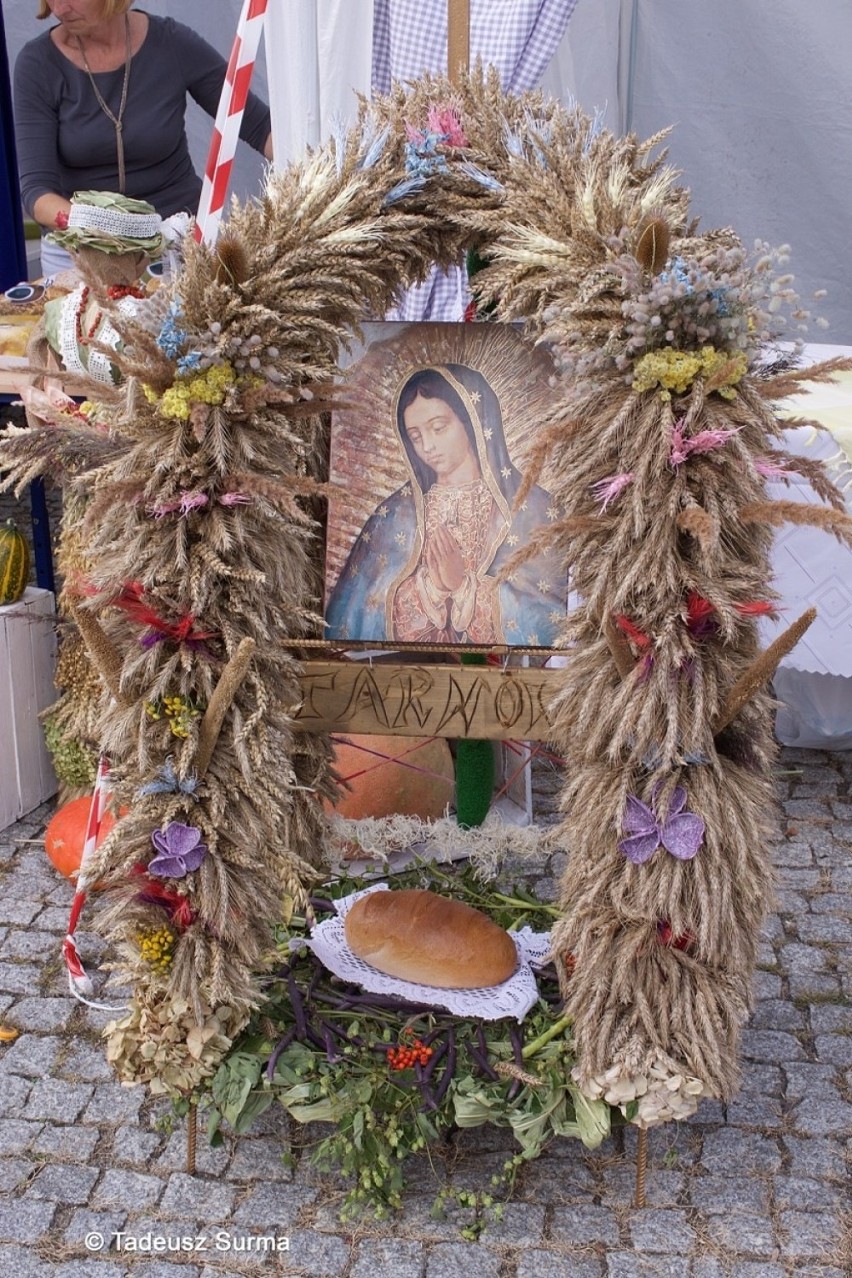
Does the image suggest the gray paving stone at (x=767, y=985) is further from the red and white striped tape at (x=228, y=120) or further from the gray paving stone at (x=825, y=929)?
the red and white striped tape at (x=228, y=120)

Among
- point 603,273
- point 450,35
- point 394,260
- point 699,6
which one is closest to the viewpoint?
point 603,273

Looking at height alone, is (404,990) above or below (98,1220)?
above

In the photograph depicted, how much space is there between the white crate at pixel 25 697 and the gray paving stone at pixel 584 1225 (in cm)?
217

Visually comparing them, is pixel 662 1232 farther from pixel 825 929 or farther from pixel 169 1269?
pixel 825 929

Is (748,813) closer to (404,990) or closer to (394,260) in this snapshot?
(404,990)

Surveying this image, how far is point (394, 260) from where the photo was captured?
2.31 meters

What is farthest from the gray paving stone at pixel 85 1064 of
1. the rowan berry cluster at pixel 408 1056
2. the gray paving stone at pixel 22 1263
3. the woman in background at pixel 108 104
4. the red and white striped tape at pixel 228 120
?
the woman in background at pixel 108 104

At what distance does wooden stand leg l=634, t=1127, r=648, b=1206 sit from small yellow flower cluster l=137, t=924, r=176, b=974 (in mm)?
897

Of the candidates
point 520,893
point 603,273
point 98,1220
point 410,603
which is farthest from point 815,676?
point 98,1220

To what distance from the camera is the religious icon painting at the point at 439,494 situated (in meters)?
2.42

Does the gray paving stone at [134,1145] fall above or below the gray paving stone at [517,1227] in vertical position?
below

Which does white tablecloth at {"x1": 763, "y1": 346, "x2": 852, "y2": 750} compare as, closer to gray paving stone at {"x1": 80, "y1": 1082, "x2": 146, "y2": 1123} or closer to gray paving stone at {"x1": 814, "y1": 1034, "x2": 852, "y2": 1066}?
gray paving stone at {"x1": 814, "y1": 1034, "x2": 852, "y2": 1066}

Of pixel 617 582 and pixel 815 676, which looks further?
pixel 815 676

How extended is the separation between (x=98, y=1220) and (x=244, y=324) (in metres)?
1.63
